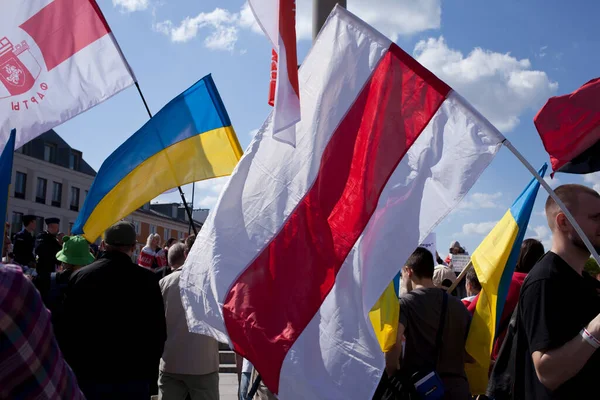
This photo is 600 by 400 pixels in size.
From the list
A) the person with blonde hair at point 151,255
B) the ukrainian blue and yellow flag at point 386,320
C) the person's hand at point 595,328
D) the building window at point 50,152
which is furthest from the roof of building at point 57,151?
the person's hand at point 595,328

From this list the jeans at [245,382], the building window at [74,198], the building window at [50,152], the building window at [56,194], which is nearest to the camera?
the jeans at [245,382]

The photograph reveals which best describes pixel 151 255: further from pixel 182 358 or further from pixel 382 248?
pixel 382 248

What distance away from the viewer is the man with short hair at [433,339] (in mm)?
4223

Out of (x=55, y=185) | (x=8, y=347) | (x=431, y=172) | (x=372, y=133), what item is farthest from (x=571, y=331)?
(x=55, y=185)

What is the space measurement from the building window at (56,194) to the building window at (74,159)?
2.34 meters

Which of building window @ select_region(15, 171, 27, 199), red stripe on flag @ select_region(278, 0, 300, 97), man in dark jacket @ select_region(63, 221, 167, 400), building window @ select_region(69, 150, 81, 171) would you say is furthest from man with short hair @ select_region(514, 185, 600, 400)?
building window @ select_region(69, 150, 81, 171)

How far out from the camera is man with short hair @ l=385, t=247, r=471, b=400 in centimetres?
422

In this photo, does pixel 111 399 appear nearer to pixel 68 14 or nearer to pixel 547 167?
pixel 68 14

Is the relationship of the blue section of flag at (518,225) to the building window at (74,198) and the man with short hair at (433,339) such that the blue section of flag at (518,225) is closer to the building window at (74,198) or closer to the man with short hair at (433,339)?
the man with short hair at (433,339)

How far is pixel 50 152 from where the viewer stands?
54656 mm

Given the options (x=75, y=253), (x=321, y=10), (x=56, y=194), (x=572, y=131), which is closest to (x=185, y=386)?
Result: (x=75, y=253)

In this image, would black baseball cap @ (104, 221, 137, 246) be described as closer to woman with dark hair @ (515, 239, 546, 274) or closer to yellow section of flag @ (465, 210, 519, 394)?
yellow section of flag @ (465, 210, 519, 394)

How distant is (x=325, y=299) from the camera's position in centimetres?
321

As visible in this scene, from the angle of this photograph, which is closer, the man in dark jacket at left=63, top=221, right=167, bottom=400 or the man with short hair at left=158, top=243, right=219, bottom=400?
the man in dark jacket at left=63, top=221, right=167, bottom=400
